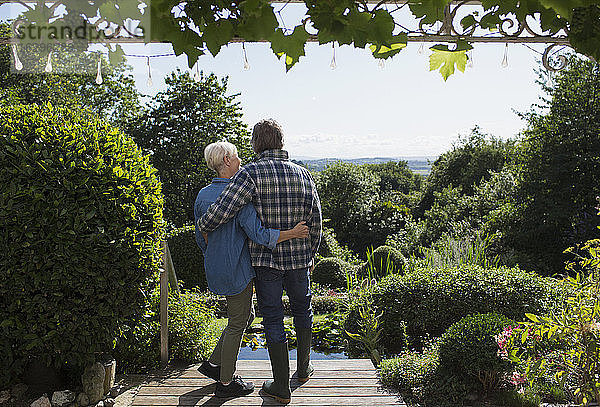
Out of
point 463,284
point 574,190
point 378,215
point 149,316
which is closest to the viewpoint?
point 149,316

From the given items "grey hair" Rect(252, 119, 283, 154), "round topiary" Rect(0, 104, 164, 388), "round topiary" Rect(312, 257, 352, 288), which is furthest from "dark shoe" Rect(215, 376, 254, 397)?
"round topiary" Rect(312, 257, 352, 288)

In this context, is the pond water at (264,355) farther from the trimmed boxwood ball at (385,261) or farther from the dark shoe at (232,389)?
the trimmed boxwood ball at (385,261)

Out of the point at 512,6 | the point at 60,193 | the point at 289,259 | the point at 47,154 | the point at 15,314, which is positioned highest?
the point at 512,6

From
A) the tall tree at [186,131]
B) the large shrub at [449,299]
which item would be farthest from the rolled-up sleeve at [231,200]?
the tall tree at [186,131]

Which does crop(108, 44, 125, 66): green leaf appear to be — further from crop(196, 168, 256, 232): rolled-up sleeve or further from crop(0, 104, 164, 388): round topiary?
crop(0, 104, 164, 388): round topiary

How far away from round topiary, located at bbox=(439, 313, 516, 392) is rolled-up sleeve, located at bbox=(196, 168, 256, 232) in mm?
1731

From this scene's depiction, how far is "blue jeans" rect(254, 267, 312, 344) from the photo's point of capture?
3006 mm

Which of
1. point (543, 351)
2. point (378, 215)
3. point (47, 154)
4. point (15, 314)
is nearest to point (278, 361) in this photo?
point (15, 314)

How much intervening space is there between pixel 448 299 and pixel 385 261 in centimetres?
377

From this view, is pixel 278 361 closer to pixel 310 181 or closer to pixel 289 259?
pixel 289 259

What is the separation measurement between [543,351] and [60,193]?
3518 millimetres

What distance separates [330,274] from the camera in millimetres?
8008

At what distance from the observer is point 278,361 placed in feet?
10.0

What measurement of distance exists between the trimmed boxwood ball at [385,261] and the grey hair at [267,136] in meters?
5.41
